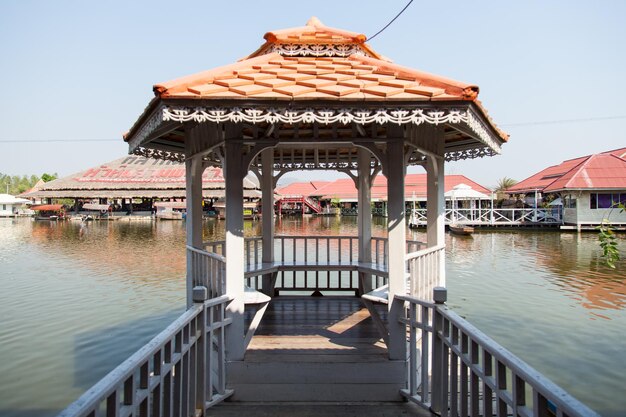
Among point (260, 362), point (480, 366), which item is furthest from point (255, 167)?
point (480, 366)

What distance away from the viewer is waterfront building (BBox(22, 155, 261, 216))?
45375mm

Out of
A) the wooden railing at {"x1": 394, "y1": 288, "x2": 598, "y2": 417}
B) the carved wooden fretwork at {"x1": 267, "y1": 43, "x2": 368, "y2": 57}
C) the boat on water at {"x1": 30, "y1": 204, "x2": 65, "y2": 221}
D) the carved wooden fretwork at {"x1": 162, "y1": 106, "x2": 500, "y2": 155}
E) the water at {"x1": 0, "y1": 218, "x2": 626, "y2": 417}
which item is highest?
the carved wooden fretwork at {"x1": 267, "y1": 43, "x2": 368, "y2": 57}

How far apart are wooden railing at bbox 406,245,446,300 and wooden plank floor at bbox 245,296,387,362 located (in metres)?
0.75

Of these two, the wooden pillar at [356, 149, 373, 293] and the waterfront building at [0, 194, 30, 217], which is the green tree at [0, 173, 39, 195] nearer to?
the waterfront building at [0, 194, 30, 217]

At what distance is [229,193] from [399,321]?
2130 millimetres

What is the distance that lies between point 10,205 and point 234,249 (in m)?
63.8

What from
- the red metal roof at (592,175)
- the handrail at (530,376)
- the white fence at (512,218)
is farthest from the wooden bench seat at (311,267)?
the red metal roof at (592,175)

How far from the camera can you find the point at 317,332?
221 inches

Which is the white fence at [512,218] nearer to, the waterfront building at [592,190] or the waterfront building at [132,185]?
the waterfront building at [592,190]

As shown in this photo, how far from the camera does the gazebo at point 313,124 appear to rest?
151 inches

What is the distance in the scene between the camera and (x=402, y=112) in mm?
3838

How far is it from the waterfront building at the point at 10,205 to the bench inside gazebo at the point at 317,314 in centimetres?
5771

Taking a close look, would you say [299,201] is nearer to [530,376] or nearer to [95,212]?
[95,212]

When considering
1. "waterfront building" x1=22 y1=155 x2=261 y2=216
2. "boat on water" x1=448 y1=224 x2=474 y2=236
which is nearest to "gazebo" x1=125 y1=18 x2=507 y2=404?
"boat on water" x1=448 y1=224 x2=474 y2=236
